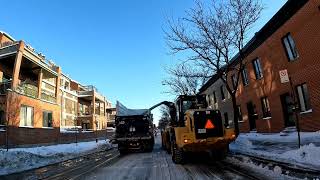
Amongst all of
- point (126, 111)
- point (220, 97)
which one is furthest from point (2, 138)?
point (220, 97)

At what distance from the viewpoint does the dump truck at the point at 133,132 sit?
961 inches

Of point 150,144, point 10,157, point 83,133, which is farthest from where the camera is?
point 83,133

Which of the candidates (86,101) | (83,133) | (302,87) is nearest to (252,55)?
(302,87)

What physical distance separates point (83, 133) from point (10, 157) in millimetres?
34229

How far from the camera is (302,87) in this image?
21734 mm

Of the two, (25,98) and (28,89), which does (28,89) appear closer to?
(28,89)

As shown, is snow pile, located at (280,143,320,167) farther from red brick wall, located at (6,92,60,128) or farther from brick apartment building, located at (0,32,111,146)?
red brick wall, located at (6,92,60,128)

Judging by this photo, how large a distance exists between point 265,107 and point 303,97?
6641 millimetres

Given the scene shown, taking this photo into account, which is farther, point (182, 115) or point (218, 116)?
point (182, 115)

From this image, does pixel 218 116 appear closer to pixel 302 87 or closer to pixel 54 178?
pixel 54 178

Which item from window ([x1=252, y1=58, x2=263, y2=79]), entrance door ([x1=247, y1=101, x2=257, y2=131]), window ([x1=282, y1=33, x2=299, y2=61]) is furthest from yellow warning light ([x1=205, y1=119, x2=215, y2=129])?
entrance door ([x1=247, y1=101, x2=257, y2=131])

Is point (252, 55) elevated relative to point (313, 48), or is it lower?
elevated

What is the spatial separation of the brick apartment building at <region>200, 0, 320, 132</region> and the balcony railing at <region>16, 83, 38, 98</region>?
792 inches

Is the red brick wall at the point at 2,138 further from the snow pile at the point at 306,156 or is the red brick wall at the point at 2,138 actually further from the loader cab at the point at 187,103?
the snow pile at the point at 306,156
